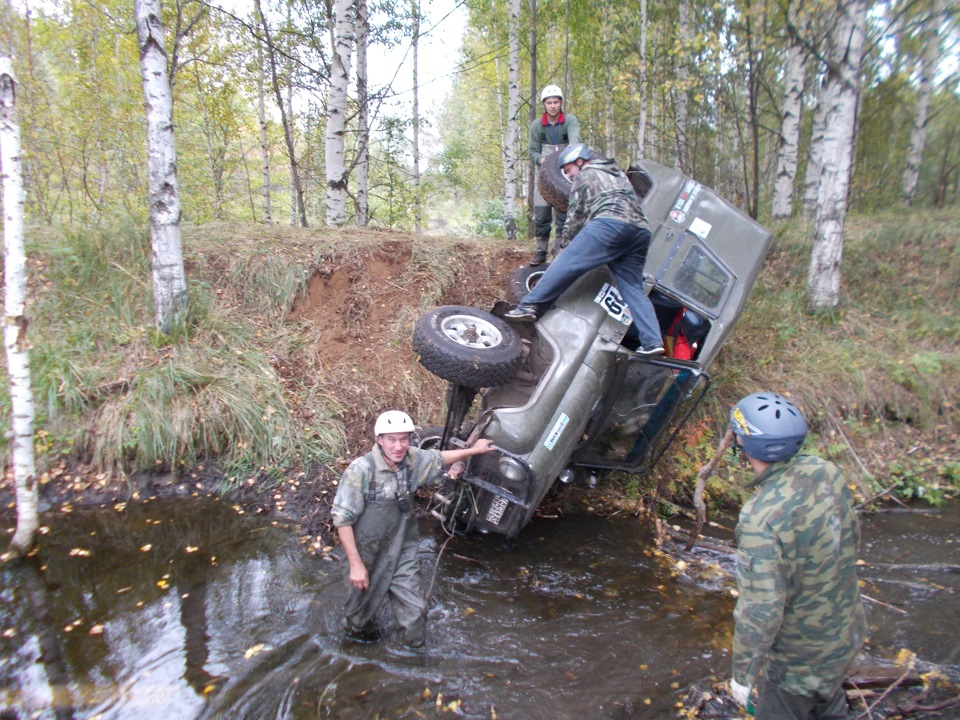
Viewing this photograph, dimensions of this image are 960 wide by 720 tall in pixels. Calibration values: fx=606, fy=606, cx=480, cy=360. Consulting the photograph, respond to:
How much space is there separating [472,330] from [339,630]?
2264 mm

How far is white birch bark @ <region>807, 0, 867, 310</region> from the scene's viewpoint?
24.0ft

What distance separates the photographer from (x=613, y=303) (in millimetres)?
4590

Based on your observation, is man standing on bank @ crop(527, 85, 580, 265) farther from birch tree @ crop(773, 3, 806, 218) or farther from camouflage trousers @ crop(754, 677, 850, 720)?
birch tree @ crop(773, 3, 806, 218)

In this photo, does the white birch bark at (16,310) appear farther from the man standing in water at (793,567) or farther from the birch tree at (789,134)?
the birch tree at (789,134)

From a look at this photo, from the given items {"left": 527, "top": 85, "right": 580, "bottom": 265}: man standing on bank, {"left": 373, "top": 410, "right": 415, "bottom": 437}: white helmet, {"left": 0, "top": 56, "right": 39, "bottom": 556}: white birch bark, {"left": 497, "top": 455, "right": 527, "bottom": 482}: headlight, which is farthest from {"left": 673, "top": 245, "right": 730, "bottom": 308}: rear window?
{"left": 0, "top": 56, "right": 39, "bottom": 556}: white birch bark

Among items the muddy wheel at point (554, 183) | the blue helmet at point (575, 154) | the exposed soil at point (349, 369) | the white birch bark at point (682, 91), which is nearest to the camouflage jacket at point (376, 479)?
the exposed soil at point (349, 369)

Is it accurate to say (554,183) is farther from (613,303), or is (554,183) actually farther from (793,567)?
(793,567)

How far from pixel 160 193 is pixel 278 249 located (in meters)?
1.53

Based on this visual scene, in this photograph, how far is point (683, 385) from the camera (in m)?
4.82

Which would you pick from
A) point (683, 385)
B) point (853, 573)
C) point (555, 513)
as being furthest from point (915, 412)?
point (853, 573)

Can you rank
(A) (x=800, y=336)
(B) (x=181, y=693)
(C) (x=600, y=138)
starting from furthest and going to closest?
(C) (x=600, y=138)
(A) (x=800, y=336)
(B) (x=181, y=693)

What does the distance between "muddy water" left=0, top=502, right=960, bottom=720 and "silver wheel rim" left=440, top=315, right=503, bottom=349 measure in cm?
176

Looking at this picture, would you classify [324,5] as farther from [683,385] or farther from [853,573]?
[853,573]

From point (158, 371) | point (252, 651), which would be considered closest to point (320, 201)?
point (158, 371)
